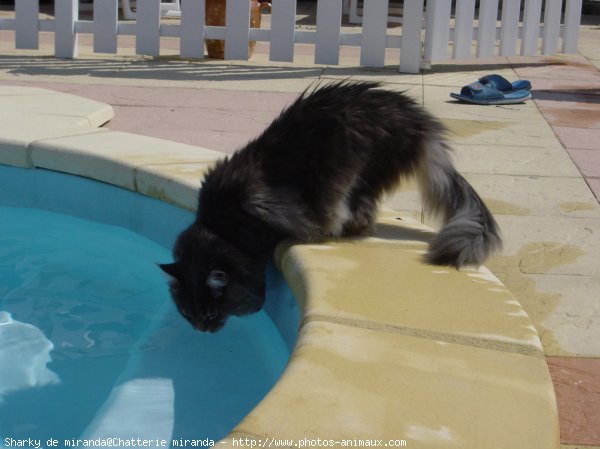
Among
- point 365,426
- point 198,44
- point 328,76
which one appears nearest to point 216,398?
point 365,426

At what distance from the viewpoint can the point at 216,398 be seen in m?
2.85

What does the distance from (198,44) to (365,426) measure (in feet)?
21.1

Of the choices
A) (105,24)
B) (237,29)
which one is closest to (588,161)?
(237,29)

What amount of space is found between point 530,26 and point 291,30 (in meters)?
2.36

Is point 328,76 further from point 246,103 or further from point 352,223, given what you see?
point 352,223

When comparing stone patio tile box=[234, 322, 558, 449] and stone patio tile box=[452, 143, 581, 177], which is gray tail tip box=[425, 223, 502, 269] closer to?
stone patio tile box=[234, 322, 558, 449]

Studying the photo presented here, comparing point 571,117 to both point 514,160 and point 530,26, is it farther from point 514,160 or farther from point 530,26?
point 530,26

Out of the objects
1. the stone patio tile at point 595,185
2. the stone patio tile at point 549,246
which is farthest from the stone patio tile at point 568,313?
the stone patio tile at point 595,185

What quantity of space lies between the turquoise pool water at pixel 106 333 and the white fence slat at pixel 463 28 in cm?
462

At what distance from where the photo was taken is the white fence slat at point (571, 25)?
8320 millimetres

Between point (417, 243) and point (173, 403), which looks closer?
point (173, 403)

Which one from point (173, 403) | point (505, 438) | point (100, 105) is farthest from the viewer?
point (100, 105)

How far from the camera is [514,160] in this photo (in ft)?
15.8

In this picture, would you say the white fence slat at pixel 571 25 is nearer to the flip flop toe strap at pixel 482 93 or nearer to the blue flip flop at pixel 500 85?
the blue flip flop at pixel 500 85
